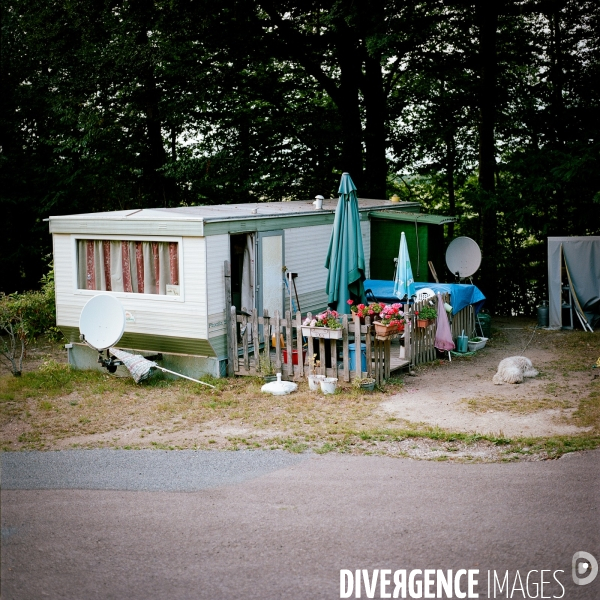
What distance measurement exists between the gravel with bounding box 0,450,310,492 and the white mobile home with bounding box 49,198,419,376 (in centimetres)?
366

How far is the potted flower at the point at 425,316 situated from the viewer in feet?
39.1

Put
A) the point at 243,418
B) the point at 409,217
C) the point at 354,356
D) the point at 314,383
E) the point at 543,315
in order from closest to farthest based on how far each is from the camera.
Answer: the point at 243,418, the point at 314,383, the point at 354,356, the point at 409,217, the point at 543,315

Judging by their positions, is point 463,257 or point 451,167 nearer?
point 463,257

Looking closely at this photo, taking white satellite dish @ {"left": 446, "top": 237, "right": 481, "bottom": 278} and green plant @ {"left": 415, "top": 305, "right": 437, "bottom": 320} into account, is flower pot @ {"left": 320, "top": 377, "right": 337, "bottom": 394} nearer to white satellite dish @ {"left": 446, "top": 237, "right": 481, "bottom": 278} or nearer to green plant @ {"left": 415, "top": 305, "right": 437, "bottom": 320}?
green plant @ {"left": 415, "top": 305, "right": 437, "bottom": 320}

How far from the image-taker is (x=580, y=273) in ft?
52.1

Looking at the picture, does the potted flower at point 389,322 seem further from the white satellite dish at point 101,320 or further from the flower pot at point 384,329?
the white satellite dish at point 101,320

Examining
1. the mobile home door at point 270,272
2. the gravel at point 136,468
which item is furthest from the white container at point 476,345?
the gravel at point 136,468

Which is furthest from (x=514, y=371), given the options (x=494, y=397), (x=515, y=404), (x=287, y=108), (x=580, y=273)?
(x=287, y=108)

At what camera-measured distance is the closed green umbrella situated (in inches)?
460

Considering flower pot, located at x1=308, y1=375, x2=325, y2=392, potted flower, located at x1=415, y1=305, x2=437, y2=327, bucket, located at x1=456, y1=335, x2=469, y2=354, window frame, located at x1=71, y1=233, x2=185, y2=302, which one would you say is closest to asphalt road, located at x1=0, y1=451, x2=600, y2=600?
flower pot, located at x1=308, y1=375, x2=325, y2=392

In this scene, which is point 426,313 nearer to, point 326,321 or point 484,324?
point 326,321

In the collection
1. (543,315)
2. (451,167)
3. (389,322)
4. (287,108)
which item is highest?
(287,108)

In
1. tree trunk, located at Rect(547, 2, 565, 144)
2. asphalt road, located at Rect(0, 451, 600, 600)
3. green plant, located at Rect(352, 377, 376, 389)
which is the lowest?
asphalt road, located at Rect(0, 451, 600, 600)

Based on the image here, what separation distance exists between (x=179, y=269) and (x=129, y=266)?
1.08 meters
